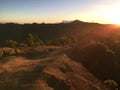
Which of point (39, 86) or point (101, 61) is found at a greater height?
point (39, 86)

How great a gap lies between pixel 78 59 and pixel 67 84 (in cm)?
1281

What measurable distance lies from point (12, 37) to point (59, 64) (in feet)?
234

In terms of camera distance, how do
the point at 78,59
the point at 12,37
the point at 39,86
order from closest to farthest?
1. the point at 39,86
2. the point at 78,59
3. the point at 12,37

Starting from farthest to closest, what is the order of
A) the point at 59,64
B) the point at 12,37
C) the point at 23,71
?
the point at 12,37 < the point at 59,64 < the point at 23,71

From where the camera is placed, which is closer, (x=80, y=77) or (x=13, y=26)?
(x=80, y=77)

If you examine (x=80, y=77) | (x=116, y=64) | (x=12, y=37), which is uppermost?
(x=80, y=77)

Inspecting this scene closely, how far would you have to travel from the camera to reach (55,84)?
1628 cm

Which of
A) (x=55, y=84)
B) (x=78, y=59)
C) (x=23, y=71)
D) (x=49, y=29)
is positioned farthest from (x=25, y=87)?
(x=49, y=29)

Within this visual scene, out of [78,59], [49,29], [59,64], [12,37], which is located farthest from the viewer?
[49,29]

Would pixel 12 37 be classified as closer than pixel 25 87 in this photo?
No

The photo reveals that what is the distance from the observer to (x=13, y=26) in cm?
10388

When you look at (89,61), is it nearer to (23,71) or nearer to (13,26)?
(23,71)

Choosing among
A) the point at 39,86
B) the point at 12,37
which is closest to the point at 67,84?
the point at 39,86

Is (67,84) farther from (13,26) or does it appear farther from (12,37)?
(13,26)
